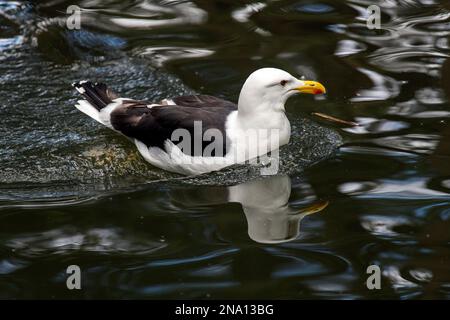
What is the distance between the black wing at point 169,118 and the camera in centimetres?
680

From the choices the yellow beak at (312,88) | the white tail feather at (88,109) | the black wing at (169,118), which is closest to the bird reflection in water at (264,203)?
the black wing at (169,118)

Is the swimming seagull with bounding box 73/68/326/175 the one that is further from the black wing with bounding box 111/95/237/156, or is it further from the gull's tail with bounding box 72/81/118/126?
the gull's tail with bounding box 72/81/118/126

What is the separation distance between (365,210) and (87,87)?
293cm

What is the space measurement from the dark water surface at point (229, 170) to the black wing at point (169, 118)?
252mm

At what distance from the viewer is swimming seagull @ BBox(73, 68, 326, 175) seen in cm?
675

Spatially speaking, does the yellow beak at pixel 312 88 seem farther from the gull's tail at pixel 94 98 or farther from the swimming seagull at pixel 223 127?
the gull's tail at pixel 94 98

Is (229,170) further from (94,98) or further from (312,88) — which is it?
(94,98)

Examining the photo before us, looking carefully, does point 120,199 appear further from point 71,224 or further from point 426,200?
point 426,200

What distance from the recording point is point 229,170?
6809 mm

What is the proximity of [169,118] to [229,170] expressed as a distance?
0.65m

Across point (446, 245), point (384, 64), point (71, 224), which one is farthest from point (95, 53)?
point (446, 245)

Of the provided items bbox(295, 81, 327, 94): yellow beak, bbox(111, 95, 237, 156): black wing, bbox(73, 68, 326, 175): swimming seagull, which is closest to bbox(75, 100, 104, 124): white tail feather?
bbox(111, 95, 237, 156): black wing
